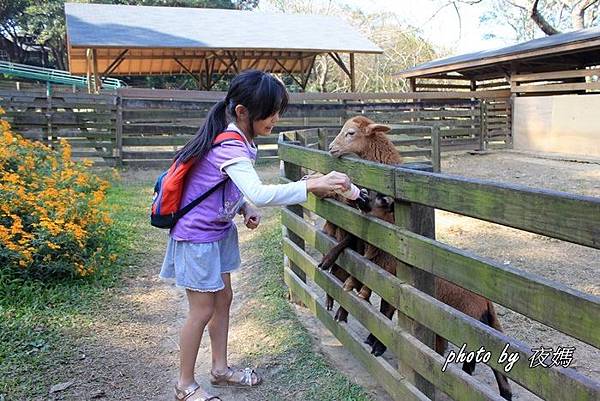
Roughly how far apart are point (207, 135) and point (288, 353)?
161 centimetres

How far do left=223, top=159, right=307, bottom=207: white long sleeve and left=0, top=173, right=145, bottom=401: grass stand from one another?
1788mm

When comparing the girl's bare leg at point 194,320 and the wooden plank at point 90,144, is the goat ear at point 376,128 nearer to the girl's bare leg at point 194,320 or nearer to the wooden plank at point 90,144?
the girl's bare leg at point 194,320

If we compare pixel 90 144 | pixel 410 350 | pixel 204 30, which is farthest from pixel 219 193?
pixel 204 30

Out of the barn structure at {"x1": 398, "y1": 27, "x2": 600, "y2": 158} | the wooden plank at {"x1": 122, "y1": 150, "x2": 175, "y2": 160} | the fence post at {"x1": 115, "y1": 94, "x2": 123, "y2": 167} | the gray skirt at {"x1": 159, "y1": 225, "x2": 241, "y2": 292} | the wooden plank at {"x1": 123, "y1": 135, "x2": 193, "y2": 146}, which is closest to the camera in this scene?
the gray skirt at {"x1": 159, "y1": 225, "x2": 241, "y2": 292}

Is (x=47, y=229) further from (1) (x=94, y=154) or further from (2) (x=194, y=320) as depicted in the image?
(1) (x=94, y=154)

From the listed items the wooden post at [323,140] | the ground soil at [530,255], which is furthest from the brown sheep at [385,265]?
the wooden post at [323,140]

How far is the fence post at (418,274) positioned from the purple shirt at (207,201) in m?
0.81

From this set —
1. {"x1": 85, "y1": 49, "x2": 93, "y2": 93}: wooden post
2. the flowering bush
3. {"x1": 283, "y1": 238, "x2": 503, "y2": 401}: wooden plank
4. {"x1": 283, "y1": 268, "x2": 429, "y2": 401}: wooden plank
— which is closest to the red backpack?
{"x1": 283, "y1": 238, "x2": 503, "y2": 401}: wooden plank

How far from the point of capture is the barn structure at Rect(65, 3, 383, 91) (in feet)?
63.7

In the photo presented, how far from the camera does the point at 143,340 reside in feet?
13.7

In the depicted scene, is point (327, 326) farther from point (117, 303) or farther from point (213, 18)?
point (213, 18)

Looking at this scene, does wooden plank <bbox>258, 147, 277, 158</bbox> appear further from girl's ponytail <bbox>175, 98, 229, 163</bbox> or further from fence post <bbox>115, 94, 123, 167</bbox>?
girl's ponytail <bbox>175, 98, 229, 163</bbox>

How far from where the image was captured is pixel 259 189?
8.71 ft

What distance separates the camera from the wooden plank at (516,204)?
1610 mm
